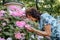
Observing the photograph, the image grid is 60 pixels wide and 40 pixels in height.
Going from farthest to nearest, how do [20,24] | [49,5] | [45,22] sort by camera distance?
[49,5] < [45,22] < [20,24]

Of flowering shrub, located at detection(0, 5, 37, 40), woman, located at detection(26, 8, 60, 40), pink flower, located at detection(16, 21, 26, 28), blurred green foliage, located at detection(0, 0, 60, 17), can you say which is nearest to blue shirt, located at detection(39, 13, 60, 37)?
woman, located at detection(26, 8, 60, 40)

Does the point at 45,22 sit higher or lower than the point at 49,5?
higher

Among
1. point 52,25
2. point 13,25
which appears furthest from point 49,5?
point 13,25

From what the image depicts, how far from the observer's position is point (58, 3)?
1246cm

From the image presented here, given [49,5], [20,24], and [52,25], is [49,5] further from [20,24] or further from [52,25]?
Result: [20,24]

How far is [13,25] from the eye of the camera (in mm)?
2768

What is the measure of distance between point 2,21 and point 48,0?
977 centimetres

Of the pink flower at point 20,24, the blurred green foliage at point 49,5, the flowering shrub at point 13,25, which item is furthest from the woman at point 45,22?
the blurred green foliage at point 49,5

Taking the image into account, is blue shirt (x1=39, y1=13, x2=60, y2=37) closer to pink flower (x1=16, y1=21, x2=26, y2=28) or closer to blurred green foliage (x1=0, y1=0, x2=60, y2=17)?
pink flower (x1=16, y1=21, x2=26, y2=28)

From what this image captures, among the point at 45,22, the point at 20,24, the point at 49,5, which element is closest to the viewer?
the point at 20,24

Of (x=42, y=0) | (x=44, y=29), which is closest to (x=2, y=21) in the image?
(x=44, y=29)

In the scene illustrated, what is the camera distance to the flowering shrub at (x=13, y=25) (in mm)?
2678

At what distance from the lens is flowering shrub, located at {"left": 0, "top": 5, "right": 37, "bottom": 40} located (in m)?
2.68

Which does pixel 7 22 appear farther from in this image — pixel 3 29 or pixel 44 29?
pixel 44 29
